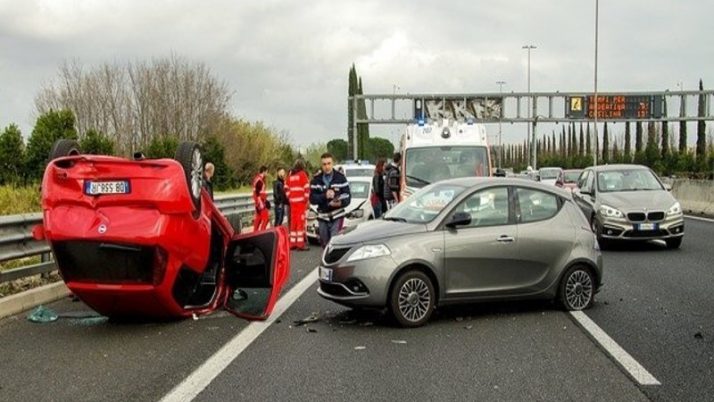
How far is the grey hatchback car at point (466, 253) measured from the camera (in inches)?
316

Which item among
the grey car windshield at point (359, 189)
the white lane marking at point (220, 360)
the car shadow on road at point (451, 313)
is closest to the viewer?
the white lane marking at point (220, 360)

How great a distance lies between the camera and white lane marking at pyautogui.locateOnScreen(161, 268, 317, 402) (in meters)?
5.66

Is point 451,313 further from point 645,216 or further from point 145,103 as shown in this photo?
point 145,103

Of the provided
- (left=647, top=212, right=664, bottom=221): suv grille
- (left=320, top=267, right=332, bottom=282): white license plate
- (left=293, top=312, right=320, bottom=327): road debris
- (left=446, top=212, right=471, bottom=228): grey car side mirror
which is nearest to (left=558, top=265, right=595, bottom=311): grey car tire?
(left=446, top=212, right=471, bottom=228): grey car side mirror

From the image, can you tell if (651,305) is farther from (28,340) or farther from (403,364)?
(28,340)

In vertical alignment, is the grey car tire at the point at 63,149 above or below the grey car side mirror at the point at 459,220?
above

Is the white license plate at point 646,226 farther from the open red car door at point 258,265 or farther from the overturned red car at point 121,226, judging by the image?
the overturned red car at point 121,226

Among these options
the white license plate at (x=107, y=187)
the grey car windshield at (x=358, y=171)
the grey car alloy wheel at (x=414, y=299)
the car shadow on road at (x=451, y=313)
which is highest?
the white license plate at (x=107, y=187)

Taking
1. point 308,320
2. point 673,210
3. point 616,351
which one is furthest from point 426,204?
point 673,210

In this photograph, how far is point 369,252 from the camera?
8039 mm

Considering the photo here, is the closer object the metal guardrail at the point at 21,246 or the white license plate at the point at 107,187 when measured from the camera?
the white license plate at the point at 107,187

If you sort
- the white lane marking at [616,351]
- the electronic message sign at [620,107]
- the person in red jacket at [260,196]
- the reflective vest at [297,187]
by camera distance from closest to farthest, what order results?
1. the white lane marking at [616,351]
2. the reflective vest at [297,187]
3. the person in red jacket at [260,196]
4. the electronic message sign at [620,107]

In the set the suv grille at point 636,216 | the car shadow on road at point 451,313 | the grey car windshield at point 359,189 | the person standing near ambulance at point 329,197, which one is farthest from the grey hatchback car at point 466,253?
the grey car windshield at point 359,189

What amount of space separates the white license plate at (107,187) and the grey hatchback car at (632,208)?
10.5m
